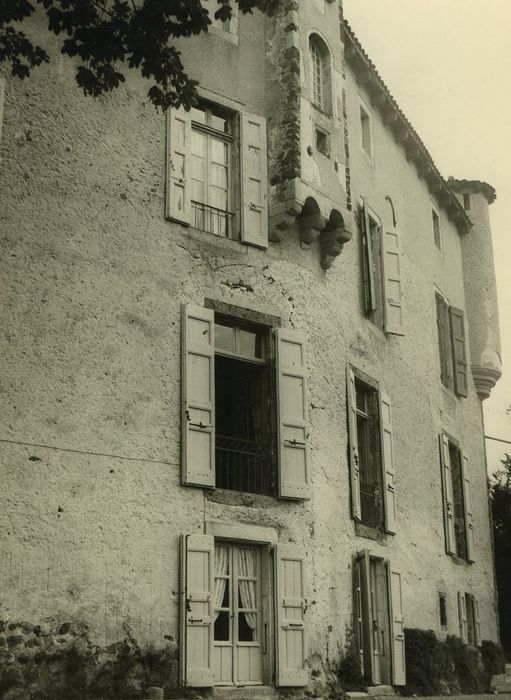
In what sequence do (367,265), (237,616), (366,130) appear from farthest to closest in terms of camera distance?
(366,130), (367,265), (237,616)

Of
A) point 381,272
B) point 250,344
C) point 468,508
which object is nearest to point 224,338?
point 250,344

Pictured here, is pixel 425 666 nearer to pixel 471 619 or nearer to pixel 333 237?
pixel 471 619

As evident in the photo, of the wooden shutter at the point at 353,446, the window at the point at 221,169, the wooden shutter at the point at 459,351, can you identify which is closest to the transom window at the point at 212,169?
the window at the point at 221,169

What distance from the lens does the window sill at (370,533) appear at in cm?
1518

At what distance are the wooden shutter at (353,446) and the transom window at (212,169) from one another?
3075 millimetres

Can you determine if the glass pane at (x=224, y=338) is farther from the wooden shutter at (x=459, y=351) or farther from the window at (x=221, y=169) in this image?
the wooden shutter at (x=459, y=351)

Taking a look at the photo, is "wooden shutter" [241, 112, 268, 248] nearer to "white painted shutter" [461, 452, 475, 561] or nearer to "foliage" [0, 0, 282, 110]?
"foliage" [0, 0, 282, 110]

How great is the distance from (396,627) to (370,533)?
141cm

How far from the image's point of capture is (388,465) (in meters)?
16.5

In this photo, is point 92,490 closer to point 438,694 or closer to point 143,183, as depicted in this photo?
point 143,183

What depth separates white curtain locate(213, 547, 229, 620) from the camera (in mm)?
12590

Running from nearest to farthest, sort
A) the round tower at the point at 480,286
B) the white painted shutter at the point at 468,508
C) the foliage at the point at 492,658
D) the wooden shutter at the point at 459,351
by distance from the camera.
Result: the foliage at the point at 492,658 → the white painted shutter at the point at 468,508 → the wooden shutter at the point at 459,351 → the round tower at the point at 480,286

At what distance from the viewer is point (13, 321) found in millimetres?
11562

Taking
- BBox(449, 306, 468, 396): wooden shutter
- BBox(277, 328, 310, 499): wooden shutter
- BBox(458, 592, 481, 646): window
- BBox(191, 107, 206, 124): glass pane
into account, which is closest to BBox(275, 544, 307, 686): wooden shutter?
BBox(277, 328, 310, 499): wooden shutter
